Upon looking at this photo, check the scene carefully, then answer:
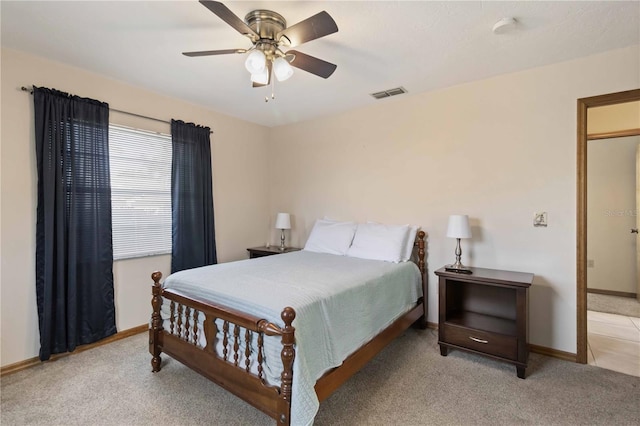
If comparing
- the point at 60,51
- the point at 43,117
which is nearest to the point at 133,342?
the point at 43,117

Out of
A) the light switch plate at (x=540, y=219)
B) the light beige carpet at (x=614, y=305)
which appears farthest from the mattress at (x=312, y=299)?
the light beige carpet at (x=614, y=305)

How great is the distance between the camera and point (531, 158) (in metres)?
2.71

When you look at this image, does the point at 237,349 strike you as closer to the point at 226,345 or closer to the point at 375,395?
the point at 226,345

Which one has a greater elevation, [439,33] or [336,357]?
[439,33]

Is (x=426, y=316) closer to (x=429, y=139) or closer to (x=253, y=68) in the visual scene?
(x=429, y=139)

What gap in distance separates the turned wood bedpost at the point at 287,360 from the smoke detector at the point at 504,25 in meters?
2.22

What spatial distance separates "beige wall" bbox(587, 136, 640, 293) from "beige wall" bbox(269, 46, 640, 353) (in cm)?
207

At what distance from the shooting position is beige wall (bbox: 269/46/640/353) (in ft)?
8.42

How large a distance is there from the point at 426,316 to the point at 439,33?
8.60 feet

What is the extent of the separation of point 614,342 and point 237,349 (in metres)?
3.41

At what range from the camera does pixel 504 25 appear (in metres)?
1.99

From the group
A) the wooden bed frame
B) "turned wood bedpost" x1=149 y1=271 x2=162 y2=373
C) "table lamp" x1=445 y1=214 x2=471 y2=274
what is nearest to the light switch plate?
"table lamp" x1=445 y1=214 x2=471 y2=274

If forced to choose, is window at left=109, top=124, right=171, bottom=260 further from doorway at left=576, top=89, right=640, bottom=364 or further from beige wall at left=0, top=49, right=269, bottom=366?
doorway at left=576, top=89, right=640, bottom=364

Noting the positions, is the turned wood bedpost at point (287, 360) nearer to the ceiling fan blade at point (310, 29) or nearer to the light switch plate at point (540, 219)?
the ceiling fan blade at point (310, 29)
